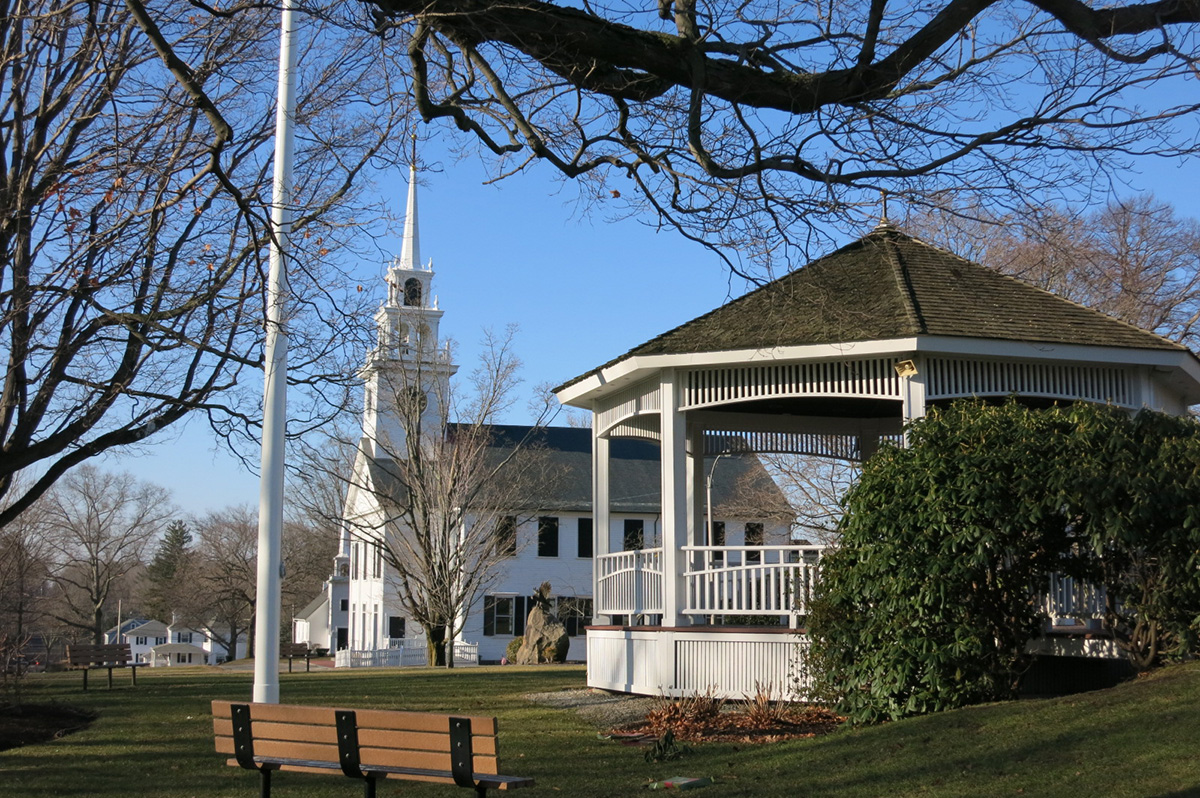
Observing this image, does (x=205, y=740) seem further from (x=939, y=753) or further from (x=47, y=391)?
(x=939, y=753)

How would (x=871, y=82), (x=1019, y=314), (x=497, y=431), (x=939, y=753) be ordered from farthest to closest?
(x=497, y=431)
(x=1019, y=314)
(x=939, y=753)
(x=871, y=82)

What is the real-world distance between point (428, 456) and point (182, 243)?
2315cm

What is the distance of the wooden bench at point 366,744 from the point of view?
22.4 feet

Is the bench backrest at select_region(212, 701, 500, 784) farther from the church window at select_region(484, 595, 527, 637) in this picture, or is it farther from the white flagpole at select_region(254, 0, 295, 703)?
the church window at select_region(484, 595, 527, 637)

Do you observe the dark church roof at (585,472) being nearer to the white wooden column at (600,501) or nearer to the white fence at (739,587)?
the white wooden column at (600,501)

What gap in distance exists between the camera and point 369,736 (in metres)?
7.21

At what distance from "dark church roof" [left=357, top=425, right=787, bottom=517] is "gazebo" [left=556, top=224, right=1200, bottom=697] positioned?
27060 millimetres

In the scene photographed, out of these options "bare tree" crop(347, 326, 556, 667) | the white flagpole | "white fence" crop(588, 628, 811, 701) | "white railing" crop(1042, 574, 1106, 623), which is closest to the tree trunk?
"bare tree" crop(347, 326, 556, 667)

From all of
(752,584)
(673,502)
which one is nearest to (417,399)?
(673,502)

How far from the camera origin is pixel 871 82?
23.9ft

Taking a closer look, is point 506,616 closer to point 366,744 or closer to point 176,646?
point 366,744

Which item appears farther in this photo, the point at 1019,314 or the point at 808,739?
the point at 1019,314

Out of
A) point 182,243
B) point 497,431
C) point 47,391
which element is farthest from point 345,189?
point 497,431

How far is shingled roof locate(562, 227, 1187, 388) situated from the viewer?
1253cm
